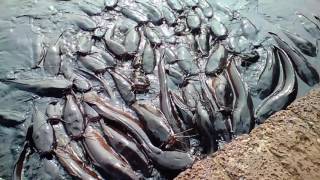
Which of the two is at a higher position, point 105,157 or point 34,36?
point 34,36

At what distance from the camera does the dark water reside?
281cm

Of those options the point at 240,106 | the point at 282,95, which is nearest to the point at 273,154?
the point at 240,106

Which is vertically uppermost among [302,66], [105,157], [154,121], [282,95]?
[302,66]

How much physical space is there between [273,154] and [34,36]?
237 centimetres

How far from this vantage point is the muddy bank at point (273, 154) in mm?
2666

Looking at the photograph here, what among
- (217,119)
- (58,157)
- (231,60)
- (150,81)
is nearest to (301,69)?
(231,60)

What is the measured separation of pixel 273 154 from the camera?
279 cm

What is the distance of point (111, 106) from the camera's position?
3.11 m

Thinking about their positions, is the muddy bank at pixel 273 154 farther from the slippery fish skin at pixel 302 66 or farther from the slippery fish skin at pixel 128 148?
the slippery fish skin at pixel 302 66

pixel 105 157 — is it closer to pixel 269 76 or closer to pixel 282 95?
pixel 282 95

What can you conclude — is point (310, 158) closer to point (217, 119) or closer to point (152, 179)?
point (217, 119)

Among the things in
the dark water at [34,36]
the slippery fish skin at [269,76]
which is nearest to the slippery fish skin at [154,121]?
the dark water at [34,36]

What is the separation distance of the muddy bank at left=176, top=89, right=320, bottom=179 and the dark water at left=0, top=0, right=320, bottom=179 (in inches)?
17.0

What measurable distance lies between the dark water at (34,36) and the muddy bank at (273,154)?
0.43 meters
